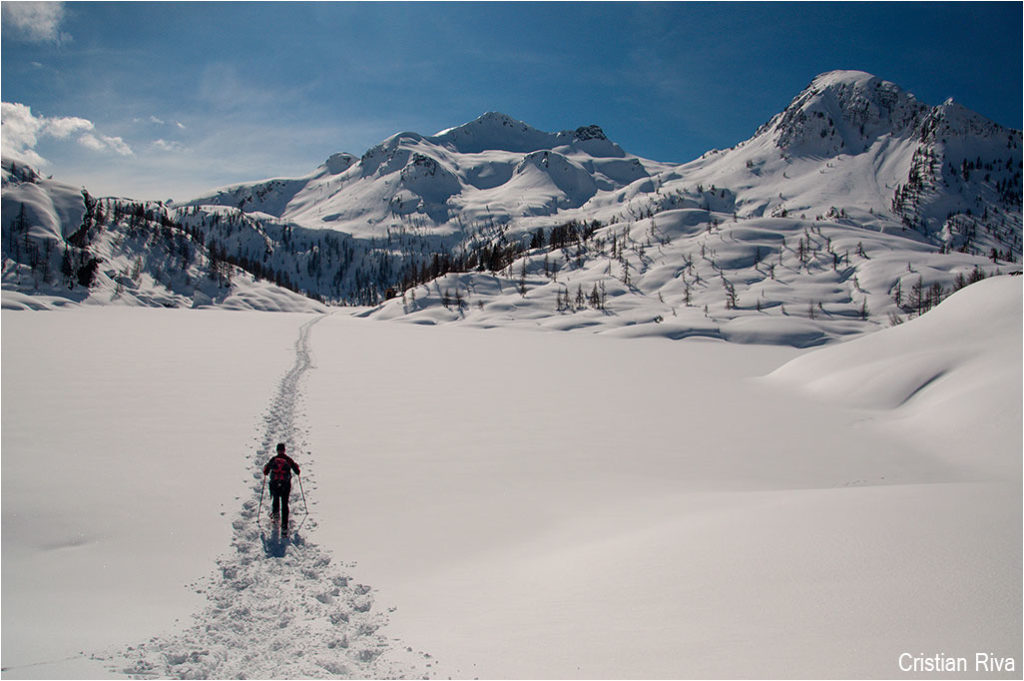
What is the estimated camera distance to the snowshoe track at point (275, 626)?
5.46 metres

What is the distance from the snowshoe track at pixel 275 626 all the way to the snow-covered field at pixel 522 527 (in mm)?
36

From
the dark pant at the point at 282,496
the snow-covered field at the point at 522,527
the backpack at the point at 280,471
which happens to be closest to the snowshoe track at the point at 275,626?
the snow-covered field at the point at 522,527

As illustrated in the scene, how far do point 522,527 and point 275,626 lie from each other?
4617 millimetres

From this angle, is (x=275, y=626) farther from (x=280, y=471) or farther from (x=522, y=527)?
(x=522, y=527)

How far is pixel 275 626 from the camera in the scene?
631 centimetres

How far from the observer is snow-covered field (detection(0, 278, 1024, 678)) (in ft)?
17.5

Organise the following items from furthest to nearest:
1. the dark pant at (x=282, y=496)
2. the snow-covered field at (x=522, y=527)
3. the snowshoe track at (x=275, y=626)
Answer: the dark pant at (x=282, y=496) → the snowshoe track at (x=275, y=626) → the snow-covered field at (x=522, y=527)

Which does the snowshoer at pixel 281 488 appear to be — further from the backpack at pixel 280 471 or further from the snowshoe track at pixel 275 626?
the snowshoe track at pixel 275 626

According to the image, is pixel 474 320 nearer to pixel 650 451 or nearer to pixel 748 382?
pixel 748 382

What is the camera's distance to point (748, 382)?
2603cm

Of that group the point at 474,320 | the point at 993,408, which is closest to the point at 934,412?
the point at 993,408

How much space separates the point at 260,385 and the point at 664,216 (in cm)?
10343

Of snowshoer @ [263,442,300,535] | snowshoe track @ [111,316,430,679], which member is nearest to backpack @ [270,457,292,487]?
snowshoer @ [263,442,300,535]

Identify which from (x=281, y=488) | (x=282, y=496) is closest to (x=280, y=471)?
A: (x=281, y=488)
